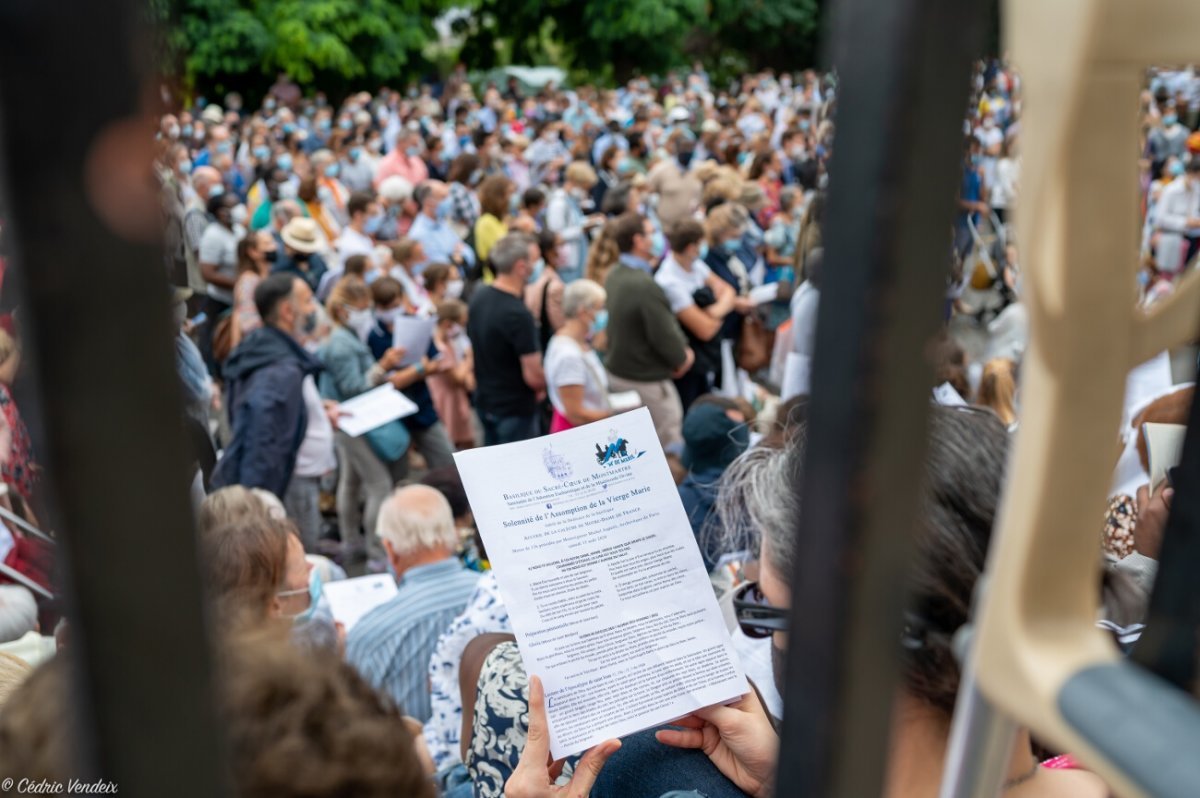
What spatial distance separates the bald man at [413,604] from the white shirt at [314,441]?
1.56 m

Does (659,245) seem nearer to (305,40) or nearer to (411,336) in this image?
(411,336)

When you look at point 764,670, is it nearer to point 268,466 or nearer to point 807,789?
point 807,789

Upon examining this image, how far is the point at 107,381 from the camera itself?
0.39 metres

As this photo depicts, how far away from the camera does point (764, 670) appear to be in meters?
2.37

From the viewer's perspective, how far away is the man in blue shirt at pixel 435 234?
26.1ft

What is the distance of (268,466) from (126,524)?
14.3ft

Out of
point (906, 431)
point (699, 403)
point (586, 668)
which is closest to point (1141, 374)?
point (699, 403)

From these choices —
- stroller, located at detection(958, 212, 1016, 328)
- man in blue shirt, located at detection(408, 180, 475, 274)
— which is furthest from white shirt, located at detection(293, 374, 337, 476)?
stroller, located at detection(958, 212, 1016, 328)

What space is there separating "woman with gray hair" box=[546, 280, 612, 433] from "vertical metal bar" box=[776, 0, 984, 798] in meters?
4.76

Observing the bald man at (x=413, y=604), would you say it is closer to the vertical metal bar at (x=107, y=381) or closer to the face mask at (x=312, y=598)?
the face mask at (x=312, y=598)

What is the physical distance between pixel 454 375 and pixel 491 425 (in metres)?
0.36

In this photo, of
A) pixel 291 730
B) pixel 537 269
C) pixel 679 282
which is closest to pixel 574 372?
pixel 679 282

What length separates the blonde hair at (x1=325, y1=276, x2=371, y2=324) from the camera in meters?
5.79

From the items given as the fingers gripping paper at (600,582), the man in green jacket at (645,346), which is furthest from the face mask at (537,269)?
the fingers gripping paper at (600,582)
